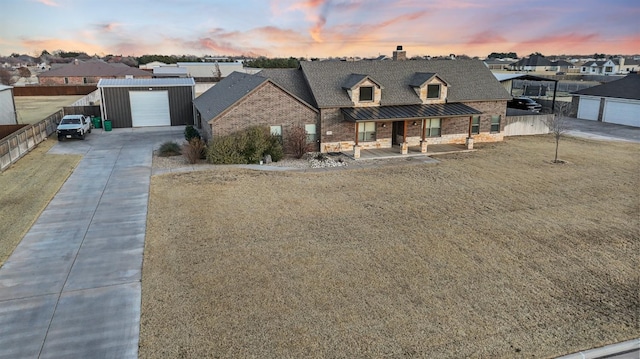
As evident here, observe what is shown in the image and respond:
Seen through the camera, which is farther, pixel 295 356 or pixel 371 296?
pixel 371 296

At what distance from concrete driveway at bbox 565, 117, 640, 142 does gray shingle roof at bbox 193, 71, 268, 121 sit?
23.6 m

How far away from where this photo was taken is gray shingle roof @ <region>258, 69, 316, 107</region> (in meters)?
26.5

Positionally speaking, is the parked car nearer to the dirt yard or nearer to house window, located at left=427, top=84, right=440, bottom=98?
house window, located at left=427, top=84, right=440, bottom=98

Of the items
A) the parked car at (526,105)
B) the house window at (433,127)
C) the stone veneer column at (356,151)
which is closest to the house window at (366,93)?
the stone veneer column at (356,151)

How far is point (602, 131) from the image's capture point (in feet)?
113

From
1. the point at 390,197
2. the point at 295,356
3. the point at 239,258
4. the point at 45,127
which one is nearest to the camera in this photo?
the point at 295,356

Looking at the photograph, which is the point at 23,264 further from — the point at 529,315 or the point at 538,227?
the point at 538,227

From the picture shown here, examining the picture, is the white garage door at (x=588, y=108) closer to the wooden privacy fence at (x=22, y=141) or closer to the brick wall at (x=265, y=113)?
the brick wall at (x=265, y=113)

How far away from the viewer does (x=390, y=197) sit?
17.8 meters

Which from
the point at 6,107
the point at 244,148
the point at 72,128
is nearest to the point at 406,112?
the point at 244,148

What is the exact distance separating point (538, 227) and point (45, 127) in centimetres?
2951

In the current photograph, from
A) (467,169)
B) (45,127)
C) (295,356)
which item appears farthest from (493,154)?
(45,127)

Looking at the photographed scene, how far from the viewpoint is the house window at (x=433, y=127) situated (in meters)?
Answer: 27.9

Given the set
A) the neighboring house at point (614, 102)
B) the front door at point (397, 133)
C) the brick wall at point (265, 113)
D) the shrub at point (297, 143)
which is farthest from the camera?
the neighboring house at point (614, 102)
